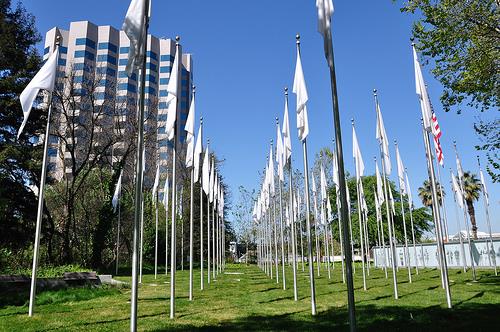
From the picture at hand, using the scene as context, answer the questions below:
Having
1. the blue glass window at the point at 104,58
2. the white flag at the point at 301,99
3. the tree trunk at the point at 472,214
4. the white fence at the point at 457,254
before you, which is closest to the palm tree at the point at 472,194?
the tree trunk at the point at 472,214

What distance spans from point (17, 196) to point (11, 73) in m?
7.36

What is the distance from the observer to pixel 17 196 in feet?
74.5

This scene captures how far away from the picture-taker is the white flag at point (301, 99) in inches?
502

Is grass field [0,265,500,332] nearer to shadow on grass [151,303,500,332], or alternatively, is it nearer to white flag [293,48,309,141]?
shadow on grass [151,303,500,332]

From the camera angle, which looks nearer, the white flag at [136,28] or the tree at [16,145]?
the white flag at [136,28]

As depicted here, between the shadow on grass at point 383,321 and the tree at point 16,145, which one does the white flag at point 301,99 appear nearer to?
the shadow on grass at point 383,321

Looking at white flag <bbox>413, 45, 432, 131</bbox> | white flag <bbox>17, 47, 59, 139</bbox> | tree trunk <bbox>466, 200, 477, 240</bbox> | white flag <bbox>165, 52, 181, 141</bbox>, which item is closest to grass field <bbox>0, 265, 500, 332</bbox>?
white flag <bbox>165, 52, 181, 141</bbox>

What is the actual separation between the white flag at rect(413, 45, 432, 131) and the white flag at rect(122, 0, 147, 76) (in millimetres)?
9427

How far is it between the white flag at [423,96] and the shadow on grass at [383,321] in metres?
5.83

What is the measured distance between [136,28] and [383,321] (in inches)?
354

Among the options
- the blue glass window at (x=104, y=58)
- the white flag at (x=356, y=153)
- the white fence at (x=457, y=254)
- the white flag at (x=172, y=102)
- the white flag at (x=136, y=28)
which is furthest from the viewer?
the blue glass window at (x=104, y=58)

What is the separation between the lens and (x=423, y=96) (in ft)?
45.0

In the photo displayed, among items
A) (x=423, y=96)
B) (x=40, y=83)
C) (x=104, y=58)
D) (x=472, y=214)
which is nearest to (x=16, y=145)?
(x=40, y=83)

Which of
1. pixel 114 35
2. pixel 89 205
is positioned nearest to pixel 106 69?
pixel 114 35
